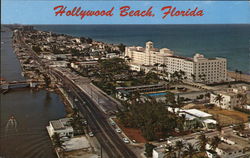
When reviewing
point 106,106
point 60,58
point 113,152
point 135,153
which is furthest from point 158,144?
point 60,58

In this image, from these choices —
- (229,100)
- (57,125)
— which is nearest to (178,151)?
(57,125)

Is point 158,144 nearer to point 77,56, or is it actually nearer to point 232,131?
point 232,131

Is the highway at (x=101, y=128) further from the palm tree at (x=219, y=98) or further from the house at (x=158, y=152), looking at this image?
the palm tree at (x=219, y=98)

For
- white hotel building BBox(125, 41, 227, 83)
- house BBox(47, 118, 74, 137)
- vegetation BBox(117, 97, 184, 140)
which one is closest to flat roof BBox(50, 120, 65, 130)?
house BBox(47, 118, 74, 137)

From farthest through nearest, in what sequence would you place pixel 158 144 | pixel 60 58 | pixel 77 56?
pixel 77 56, pixel 60 58, pixel 158 144

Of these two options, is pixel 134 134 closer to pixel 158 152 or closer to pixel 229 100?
pixel 158 152

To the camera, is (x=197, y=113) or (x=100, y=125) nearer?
(x=100, y=125)

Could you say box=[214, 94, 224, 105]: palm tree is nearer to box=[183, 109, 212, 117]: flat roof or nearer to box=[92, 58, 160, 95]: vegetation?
box=[183, 109, 212, 117]: flat roof

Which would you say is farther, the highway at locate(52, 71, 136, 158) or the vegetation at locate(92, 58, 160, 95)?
the vegetation at locate(92, 58, 160, 95)
